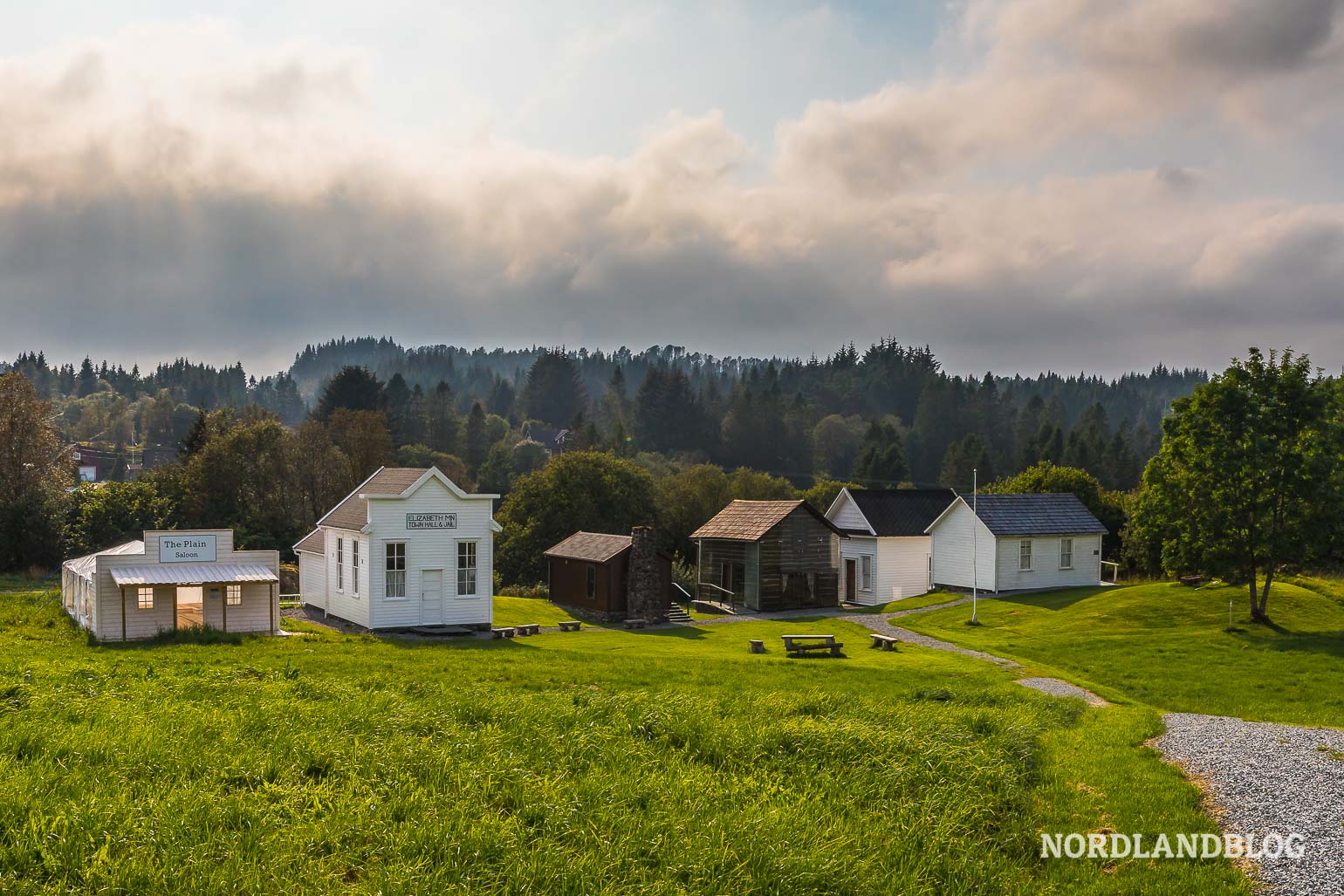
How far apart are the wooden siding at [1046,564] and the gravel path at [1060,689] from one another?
25584 mm

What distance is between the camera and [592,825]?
10414 millimetres

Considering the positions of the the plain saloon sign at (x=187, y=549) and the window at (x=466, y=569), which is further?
the window at (x=466, y=569)

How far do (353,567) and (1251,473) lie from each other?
3390cm

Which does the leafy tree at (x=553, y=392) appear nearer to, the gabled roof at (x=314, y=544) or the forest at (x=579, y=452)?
the forest at (x=579, y=452)

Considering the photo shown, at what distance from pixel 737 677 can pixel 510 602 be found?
81.4ft

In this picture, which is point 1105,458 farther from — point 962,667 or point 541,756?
point 541,756

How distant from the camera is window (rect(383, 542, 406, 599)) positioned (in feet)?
122

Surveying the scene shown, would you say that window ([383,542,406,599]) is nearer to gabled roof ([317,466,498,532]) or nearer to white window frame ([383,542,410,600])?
white window frame ([383,542,410,600])

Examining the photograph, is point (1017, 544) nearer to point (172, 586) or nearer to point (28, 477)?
point (172, 586)

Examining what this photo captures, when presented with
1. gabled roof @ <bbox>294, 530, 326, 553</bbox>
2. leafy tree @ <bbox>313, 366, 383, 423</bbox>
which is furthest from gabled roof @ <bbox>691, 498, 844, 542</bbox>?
leafy tree @ <bbox>313, 366, 383, 423</bbox>

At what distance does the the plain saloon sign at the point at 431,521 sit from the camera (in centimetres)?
3750

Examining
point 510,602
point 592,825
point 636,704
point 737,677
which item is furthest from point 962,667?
point 510,602

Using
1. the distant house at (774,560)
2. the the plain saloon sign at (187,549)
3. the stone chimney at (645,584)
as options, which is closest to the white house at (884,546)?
the distant house at (774,560)

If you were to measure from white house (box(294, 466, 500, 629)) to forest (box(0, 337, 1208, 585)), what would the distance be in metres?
23.0
